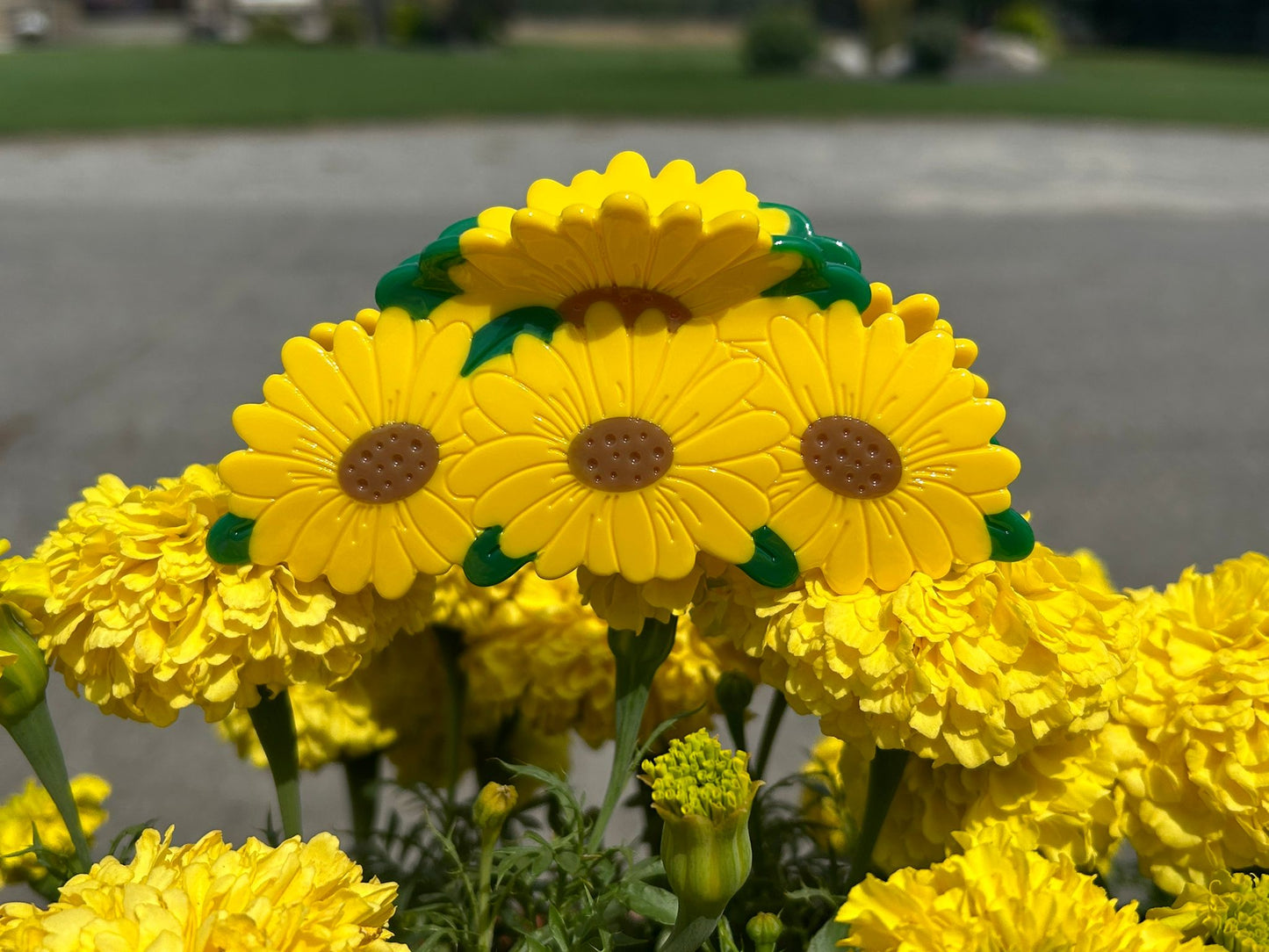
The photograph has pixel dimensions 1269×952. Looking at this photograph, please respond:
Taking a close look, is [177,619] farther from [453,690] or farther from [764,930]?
[764,930]

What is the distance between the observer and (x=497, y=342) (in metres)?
0.66

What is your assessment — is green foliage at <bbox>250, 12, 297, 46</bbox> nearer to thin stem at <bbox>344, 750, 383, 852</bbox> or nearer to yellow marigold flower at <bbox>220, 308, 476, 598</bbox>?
thin stem at <bbox>344, 750, 383, 852</bbox>

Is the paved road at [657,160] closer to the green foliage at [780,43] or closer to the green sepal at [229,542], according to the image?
the green sepal at [229,542]

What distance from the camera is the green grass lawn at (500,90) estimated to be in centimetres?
1069

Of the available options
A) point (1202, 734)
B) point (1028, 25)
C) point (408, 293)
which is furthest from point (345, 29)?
point (1202, 734)

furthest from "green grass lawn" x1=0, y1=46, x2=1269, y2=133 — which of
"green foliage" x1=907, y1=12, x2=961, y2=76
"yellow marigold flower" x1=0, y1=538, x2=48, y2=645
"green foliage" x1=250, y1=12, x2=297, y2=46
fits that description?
"yellow marigold flower" x1=0, y1=538, x2=48, y2=645

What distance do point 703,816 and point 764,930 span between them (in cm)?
10

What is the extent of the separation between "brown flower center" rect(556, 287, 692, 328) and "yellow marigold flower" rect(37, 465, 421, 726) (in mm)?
226

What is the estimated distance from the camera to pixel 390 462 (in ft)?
2.15

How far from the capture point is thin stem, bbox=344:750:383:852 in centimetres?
89

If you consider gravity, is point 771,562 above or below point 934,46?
above

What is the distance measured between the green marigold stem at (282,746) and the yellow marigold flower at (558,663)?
5.4 inches

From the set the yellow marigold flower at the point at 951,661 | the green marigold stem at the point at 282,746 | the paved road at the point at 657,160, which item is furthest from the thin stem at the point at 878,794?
the paved road at the point at 657,160

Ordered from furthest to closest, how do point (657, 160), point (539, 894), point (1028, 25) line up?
point (1028, 25) < point (657, 160) < point (539, 894)
